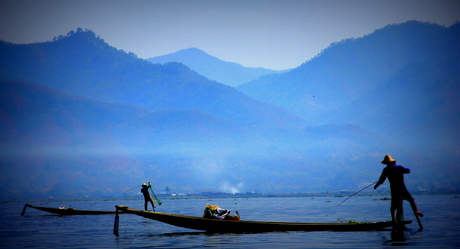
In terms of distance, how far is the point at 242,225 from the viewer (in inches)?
1147

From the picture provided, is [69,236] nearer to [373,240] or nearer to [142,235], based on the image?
[142,235]

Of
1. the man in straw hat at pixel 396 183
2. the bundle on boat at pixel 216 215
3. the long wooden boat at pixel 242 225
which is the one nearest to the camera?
the man in straw hat at pixel 396 183

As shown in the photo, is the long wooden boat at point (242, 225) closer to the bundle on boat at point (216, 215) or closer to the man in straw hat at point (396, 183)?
the bundle on boat at point (216, 215)

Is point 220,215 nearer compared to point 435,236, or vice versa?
point 435,236

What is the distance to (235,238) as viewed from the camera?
27.7 metres

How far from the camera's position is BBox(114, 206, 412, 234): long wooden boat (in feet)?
92.0

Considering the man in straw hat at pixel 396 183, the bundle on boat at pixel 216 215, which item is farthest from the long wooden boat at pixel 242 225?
the man in straw hat at pixel 396 183

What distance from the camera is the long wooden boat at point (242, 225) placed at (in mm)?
28031

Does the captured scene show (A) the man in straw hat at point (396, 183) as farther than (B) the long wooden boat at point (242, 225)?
No

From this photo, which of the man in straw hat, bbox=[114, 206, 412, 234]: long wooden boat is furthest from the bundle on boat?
the man in straw hat

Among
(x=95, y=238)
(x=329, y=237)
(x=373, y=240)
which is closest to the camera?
(x=373, y=240)

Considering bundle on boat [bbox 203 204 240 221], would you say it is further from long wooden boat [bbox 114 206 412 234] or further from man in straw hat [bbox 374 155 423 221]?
man in straw hat [bbox 374 155 423 221]

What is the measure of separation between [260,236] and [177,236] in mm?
5209

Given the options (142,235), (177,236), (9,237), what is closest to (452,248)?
(177,236)
